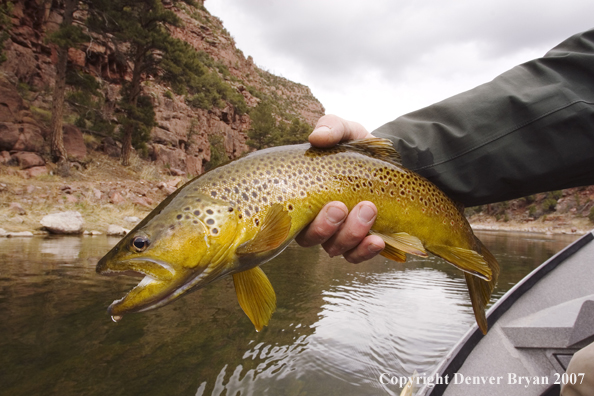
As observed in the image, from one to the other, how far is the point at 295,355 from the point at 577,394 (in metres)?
Result: 3.37

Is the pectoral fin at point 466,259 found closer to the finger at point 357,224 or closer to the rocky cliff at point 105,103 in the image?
the finger at point 357,224

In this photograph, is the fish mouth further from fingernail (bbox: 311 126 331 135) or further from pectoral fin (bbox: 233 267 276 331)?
fingernail (bbox: 311 126 331 135)

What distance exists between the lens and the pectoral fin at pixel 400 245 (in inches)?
80.9

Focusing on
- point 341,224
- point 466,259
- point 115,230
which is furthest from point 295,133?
point 466,259

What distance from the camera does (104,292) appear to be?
6301 mm

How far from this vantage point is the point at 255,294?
200 centimetres

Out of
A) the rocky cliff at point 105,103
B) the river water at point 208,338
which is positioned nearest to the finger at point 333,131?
the river water at point 208,338

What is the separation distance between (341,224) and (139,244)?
1191mm

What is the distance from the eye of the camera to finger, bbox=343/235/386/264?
2.33 metres

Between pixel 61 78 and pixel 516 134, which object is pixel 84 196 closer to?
pixel 61 78

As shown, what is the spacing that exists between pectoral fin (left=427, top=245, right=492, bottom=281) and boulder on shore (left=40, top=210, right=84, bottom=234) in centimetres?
1309

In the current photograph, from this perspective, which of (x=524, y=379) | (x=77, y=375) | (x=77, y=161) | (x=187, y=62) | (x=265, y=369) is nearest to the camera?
(x=524, y=379)

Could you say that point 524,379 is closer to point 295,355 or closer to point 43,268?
point 295,355

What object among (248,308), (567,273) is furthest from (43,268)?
(567,273)
